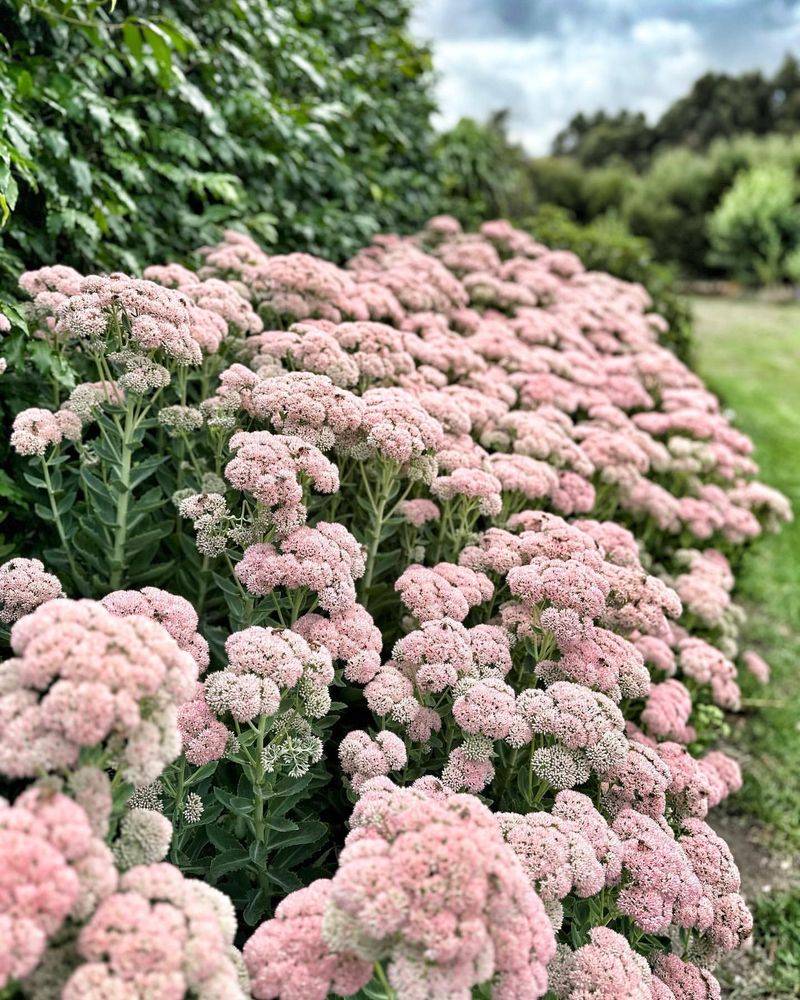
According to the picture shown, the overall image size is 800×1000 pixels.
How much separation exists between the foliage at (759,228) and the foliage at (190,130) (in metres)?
18.0

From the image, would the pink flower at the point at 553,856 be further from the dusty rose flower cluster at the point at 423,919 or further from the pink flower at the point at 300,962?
the pink flower at the point at 300,962

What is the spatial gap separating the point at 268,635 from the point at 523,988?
0.95 meters

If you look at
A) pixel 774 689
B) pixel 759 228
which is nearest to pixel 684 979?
pixel 774 689

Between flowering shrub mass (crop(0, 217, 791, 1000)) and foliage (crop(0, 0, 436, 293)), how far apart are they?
50cm

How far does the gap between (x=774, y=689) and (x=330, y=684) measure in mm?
3839

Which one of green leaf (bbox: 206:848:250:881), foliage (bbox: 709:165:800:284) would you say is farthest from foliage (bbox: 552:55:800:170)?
green leaf (bbox: 206:848:250:881)

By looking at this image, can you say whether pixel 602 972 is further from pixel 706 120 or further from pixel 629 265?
pixel 706 120

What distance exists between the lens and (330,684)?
86.9 inches

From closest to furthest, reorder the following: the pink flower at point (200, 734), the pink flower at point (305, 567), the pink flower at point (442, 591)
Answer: the pink flower at point (200, 734) → the pink flower at point (305, 567) → the pink flower at point (442, 591)

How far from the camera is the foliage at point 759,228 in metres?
22.6

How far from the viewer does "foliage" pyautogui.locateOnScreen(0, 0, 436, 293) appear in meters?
3.43

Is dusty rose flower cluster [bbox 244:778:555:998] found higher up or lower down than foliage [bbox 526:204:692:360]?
lower down

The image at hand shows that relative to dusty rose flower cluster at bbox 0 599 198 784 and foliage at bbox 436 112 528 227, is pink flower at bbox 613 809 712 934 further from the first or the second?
foliage at bbox 436 112 528 227

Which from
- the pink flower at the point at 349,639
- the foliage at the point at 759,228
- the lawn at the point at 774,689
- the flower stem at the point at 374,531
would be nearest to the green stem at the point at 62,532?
the pink flower at the point at 349,639
